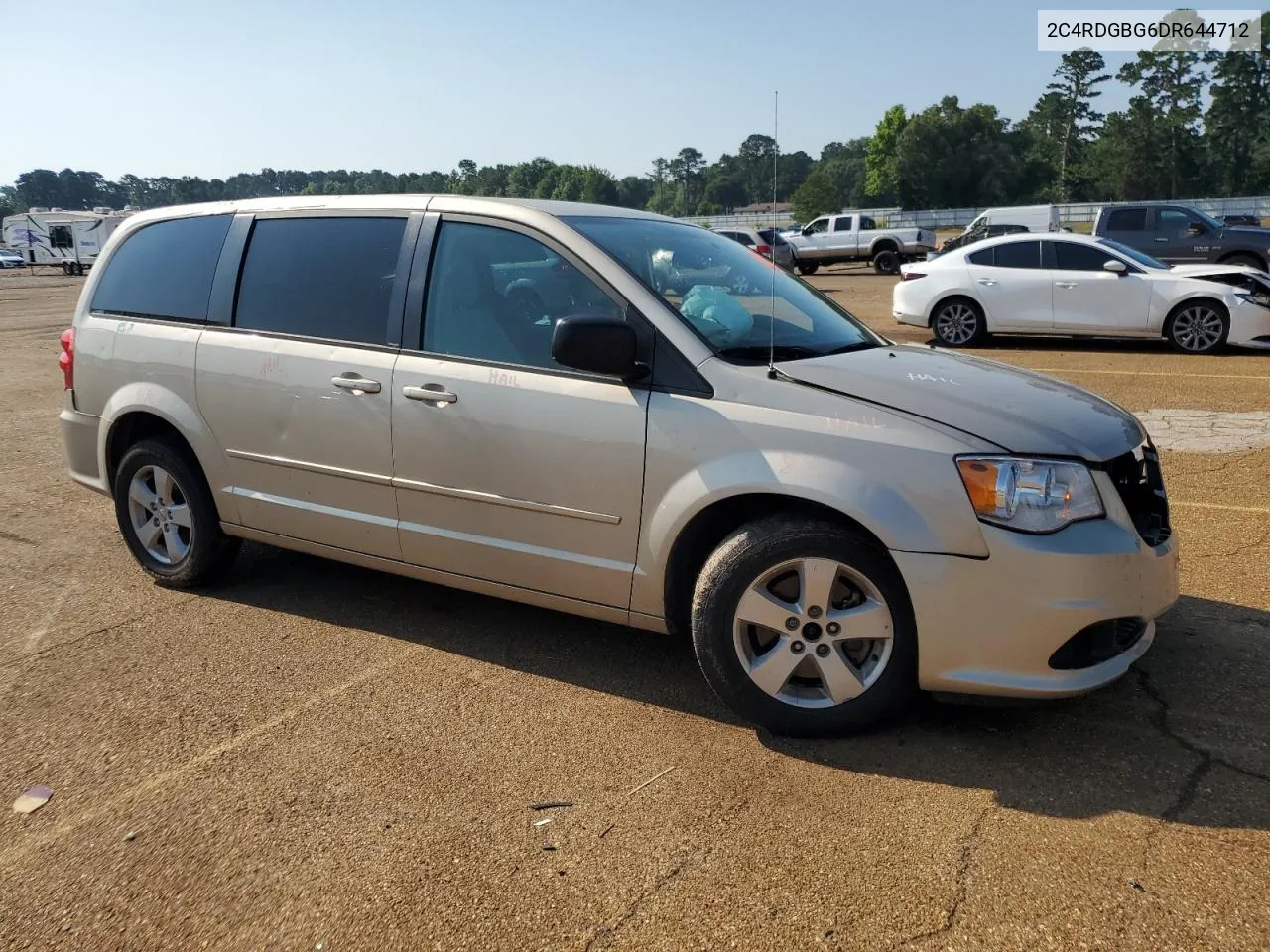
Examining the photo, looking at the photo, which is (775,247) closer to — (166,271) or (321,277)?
(321,277)

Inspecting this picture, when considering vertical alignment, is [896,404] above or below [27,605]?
above

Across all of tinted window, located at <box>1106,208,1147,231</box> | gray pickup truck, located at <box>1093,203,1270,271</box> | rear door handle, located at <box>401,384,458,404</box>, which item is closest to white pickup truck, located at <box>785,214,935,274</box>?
tinted window, located at <box>1106,208,1147,231</box>

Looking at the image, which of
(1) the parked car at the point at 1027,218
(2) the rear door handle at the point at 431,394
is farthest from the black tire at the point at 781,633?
(1) the parked car at the point at 1027,218

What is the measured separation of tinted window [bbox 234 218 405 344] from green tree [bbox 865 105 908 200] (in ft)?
319

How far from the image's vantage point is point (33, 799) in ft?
10.2

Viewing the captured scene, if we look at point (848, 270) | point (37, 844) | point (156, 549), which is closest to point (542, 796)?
point (37, 844)

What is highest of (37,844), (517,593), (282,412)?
(282,412)

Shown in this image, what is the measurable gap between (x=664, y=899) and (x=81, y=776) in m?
2.00

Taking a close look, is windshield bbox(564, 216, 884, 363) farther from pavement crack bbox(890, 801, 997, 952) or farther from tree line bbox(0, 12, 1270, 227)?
tree line bbox(0, 12, 1270, 227)

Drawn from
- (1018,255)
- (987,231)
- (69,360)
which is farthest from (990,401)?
(987,231)

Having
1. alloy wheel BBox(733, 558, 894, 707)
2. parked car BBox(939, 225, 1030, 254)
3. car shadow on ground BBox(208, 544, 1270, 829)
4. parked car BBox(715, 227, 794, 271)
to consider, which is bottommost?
car shadow on ground BBox(208, 544, 1270, 829)

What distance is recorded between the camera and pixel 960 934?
2.39 meters

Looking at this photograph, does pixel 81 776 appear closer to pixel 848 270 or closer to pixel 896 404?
pixel 896 404

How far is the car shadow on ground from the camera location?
3.00 m
